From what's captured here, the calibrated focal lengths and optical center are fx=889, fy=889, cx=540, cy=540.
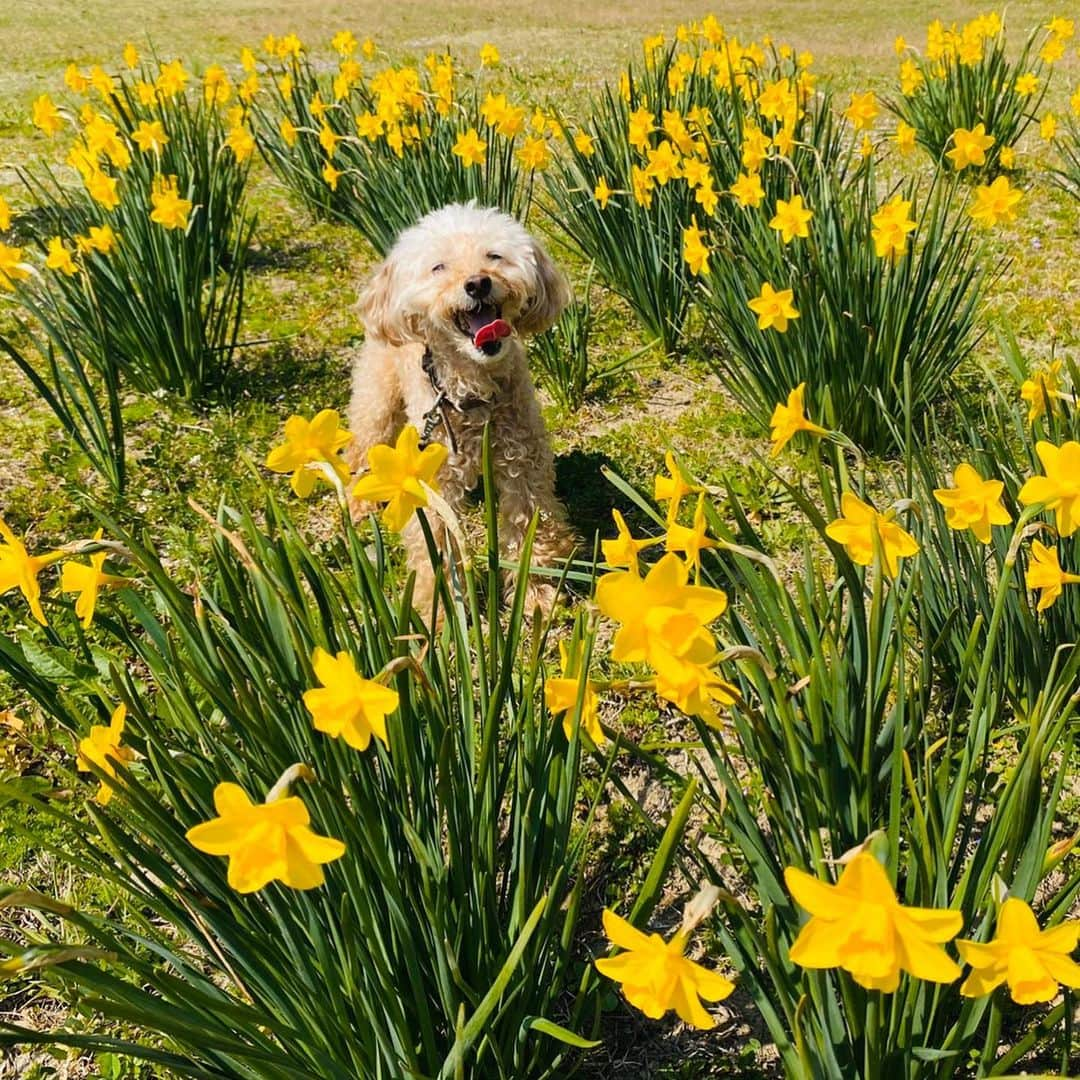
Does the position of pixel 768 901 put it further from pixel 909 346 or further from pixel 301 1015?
pixel 909 346

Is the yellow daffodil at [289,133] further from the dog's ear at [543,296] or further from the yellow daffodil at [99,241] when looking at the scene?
the dog's ear at [543,296]

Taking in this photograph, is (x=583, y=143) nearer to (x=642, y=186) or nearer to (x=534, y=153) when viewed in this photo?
(x=534, y=153)

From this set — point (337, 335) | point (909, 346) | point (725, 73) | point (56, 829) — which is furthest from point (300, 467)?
point (725, 73)

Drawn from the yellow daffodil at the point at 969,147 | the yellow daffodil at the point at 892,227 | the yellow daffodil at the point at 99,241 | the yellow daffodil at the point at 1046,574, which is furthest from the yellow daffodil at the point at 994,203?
the yellow daffodil at the point at 99,241

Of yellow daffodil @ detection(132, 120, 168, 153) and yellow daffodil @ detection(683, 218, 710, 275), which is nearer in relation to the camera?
yellow daffodil @ detection(683, 218, 710, 275)

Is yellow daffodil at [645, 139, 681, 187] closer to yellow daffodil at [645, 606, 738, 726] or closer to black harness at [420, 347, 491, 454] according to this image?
black harness at [420, 347, 491, 454]

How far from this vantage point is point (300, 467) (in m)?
1.40

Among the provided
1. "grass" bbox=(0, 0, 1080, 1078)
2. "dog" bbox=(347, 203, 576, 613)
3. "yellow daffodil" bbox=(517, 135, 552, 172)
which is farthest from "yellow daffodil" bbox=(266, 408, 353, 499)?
"yellow daffodil" bbox=(517, 135, 552, 172)

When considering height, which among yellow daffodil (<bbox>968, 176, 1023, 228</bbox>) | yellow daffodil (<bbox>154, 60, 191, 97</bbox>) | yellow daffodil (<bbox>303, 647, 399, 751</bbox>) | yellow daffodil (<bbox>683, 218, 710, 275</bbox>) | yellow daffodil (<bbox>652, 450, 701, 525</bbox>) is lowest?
yellow daffodil (<bbox>303, 647, 399, 751</bbox>)

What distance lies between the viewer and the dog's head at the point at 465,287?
9.89ft

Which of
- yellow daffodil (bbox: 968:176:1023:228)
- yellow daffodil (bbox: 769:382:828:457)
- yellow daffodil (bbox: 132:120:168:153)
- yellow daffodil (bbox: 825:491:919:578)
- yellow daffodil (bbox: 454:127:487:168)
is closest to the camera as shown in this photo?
yellow daffodil (bbox: 825:491:919:578)

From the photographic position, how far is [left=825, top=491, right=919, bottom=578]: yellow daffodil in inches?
51.2

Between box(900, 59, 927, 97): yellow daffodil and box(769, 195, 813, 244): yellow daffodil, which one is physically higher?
box(900, 59, 927, 97): yellow daffodil

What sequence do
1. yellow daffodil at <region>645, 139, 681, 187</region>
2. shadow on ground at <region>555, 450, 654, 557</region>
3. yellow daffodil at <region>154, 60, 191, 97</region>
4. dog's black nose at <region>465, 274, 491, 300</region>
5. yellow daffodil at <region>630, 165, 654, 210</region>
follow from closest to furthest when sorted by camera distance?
Answer: dog's black nose at <region>465, 274, 491, 300</region>
shadow on ground at <region>555, 450, 654, 557</region>
yellow daffodil at <region>645, 139, 681, 187</region>
yellow daffodil at <region>630, 165, 654, 210</region>
yellow daffodil at <region>154, 60, 191, 97</region>
